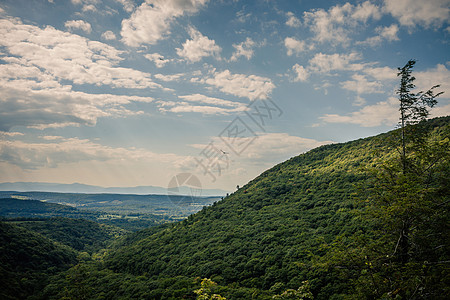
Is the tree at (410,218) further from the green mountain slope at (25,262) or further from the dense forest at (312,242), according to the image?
the green mountain slope at (25,262)

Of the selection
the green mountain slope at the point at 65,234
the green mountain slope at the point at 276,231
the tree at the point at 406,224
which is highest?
the tree at the point at 406,224

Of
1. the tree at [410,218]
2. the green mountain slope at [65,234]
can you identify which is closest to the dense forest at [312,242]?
the tree at [410,218]

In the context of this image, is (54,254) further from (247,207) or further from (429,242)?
(429,242)

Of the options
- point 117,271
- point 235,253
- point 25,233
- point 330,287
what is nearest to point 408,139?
point 330,287

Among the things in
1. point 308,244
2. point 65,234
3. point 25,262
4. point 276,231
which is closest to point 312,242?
point 308,244

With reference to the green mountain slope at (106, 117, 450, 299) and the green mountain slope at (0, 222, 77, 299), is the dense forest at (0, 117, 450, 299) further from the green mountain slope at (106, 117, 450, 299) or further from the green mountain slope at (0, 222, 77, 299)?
the green mountain slope at (0, 222, 77, 299)

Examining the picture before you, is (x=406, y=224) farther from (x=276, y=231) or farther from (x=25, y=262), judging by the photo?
(x=25, y=262)
